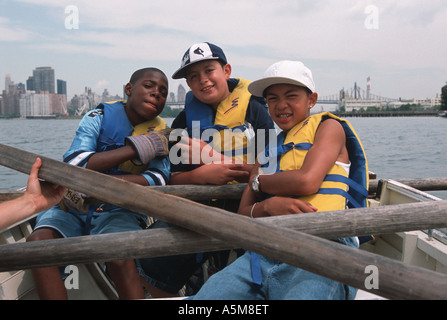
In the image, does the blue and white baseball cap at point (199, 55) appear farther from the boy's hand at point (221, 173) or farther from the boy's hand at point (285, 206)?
the boy's hand at point (285, 206)

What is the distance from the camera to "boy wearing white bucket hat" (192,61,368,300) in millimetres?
2217

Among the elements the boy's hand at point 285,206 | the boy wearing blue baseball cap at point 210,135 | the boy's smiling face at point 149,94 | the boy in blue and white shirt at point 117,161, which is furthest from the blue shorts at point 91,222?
the boy's hand at point 285,206

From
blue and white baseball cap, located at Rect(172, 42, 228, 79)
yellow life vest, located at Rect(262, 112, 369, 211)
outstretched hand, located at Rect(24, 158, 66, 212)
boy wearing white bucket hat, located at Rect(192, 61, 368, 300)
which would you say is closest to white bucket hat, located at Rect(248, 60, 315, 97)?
boy wearing white bucket hat, located at Rect(192, 61, 368, 300)

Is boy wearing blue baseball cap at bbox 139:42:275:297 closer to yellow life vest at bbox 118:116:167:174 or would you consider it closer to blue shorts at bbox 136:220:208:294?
blue shorts at bbox 136:220:208:294

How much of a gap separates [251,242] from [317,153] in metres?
0.81

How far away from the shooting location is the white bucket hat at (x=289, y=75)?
277 cm

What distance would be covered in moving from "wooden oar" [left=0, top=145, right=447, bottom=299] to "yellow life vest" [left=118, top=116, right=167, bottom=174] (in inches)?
46.1

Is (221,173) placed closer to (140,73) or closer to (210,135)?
(210,135)

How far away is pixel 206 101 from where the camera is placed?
12.2 ft

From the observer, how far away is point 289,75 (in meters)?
2.76

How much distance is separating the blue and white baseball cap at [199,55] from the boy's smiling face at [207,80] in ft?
0.20

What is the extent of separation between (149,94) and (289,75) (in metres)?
1.50
